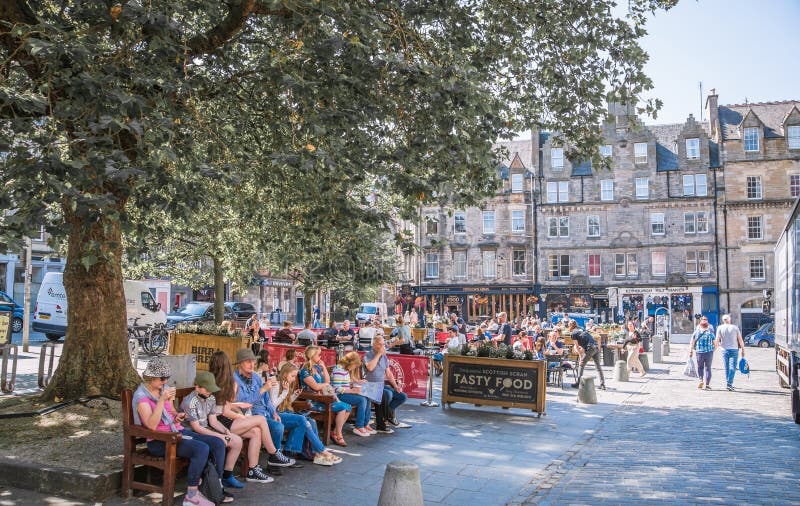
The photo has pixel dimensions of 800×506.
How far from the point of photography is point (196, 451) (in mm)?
6707

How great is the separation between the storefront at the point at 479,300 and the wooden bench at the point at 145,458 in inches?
1864

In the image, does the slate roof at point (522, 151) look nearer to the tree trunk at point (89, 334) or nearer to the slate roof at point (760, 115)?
the slate roof at point (760, 115)

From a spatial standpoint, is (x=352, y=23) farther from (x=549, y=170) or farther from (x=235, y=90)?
(x=549, y=170)

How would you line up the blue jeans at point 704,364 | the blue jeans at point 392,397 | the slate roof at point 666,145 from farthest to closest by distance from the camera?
1. the slate roof at point 666,145
2. the blue jeans at point 704,364
3. the blue jeans at point 392,397

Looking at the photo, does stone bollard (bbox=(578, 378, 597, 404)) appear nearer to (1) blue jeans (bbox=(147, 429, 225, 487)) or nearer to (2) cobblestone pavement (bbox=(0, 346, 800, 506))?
(2) cobblestone pavement (bbox=(0, 346, 800, 506))

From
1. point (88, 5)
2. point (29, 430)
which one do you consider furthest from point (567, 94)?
point (29, 430)

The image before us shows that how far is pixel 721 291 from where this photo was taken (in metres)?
49.4

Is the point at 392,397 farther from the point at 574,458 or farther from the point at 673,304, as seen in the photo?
the point at 673,304

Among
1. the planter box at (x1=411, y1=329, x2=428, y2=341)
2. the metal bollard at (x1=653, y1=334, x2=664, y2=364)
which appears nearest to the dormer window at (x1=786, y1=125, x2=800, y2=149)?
the metal bollard at (x1=653, y1=334, x2=664, y2=364)

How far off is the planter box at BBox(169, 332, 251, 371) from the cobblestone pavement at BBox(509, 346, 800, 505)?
9356 millimetres

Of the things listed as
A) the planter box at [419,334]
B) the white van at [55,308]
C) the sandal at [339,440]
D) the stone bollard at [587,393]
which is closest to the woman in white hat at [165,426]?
the sandal at [339,440]

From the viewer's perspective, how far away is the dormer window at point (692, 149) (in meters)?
52.3

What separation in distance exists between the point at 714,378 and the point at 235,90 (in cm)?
1656

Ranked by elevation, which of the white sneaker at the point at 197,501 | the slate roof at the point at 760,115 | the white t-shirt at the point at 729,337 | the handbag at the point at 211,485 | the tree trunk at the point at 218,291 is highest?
the slate roof at the point at 760,115
